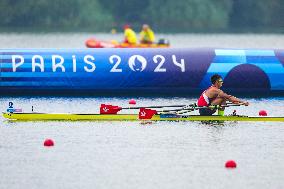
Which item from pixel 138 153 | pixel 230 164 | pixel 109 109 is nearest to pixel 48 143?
pixel 138 153

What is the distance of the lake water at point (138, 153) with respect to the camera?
20.8m

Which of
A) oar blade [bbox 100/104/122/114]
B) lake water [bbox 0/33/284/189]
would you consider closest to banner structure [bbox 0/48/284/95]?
lake water [bbox 0/33/284/189]

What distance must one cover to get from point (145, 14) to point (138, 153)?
250ft

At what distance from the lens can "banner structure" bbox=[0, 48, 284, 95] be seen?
114 ft

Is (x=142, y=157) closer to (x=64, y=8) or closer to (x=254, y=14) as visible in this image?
(x=64, y=8)

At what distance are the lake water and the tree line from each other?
63.8m

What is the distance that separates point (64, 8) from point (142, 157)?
7426 centimetres

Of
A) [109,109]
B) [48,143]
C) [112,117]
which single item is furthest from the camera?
[109,109]

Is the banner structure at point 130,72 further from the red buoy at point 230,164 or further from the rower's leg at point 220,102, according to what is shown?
the red buoy at point 230,164

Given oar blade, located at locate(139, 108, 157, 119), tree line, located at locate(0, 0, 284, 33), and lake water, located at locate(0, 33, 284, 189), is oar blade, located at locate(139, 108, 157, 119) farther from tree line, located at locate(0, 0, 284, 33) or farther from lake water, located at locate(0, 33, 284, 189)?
tree line, located at locate(0, 0, 284, 33)

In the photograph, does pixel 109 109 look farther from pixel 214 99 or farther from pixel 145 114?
pixel 214 99

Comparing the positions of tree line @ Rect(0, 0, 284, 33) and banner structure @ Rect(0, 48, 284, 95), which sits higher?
tree line @ Rect(0, 0, 284, 33)

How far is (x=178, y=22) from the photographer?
99.2 meters

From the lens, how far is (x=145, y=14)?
99625 millimetres
